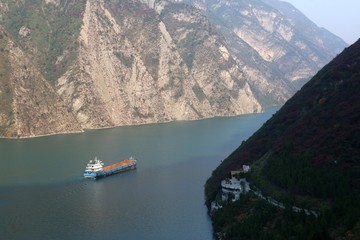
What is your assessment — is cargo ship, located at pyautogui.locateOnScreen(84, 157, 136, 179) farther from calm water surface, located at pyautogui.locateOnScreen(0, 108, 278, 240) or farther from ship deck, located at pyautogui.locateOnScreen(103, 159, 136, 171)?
calm water surface, located at pyautogui.locateOnScreen(0, 108, 278, 240)

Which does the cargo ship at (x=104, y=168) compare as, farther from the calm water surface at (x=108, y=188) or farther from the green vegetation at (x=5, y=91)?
the green vegetation at (x=5, y=91)

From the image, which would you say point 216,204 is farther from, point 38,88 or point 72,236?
point 38,88

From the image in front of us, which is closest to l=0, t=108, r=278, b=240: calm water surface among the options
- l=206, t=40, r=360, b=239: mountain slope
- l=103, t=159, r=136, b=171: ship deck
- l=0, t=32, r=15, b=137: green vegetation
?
l=103, t=159, r=136, b=171: ship deck

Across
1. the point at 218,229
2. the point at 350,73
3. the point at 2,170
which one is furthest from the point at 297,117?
the point at 2,170

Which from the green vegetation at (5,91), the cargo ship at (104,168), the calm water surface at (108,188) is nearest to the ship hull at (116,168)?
the cargo ship at (104,168)

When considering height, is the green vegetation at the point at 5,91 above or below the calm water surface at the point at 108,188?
above

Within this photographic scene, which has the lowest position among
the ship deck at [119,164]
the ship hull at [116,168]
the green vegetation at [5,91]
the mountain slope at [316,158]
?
the mountain slope at [316,158]

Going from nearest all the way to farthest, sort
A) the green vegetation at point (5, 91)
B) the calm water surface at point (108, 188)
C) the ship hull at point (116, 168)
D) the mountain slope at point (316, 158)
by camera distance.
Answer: the mountain slope at point (316, 158) < the calm water surface at point (108, 188) < the ship hull at point (116, 168) < the green vegetation at point (5, 91)

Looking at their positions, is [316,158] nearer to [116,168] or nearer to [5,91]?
[116,168]
